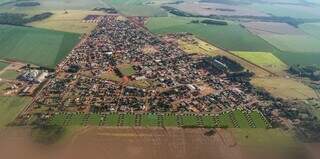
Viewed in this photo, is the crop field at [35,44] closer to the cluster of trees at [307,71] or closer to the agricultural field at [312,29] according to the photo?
the cluster of trees at [307,71]

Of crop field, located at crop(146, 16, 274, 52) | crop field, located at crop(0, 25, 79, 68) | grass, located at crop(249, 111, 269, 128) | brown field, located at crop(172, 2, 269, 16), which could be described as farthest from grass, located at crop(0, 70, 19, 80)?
brown field, located at crop(172, 2, 269, 16)

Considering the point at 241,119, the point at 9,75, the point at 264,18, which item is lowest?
the point at 241,119

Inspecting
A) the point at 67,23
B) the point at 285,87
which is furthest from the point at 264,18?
the point at 285,87

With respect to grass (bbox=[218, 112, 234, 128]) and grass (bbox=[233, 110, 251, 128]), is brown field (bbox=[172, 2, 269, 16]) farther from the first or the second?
grass (bbox=[218, 112, 234, 128])

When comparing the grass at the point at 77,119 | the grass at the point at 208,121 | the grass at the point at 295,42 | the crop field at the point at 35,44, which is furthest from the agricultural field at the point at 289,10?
the grass at the point at 77,119

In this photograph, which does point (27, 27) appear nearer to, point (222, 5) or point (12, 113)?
point (12, 113)

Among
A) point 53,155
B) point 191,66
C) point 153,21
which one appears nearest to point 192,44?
point 191,66

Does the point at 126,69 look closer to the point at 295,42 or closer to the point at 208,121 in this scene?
the point at 208,121
